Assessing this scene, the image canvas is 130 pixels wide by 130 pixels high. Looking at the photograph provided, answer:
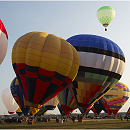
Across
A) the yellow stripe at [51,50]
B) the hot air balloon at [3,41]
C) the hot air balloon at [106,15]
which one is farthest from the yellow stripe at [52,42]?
the hot air balloon at [106,15]

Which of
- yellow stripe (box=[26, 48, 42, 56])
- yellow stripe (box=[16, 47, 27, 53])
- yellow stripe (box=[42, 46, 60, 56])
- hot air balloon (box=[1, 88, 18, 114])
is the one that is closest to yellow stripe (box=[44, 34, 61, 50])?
yellow stripe (box=[42, 46, 60, 56])

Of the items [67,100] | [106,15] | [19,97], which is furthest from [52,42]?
[106,15]

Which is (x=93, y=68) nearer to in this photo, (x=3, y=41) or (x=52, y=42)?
(x=52, y=42)

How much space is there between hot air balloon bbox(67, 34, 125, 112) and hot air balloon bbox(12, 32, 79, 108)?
4.44m

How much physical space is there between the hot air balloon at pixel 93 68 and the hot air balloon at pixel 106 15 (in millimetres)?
8248

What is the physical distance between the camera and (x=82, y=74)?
23984 millimetres

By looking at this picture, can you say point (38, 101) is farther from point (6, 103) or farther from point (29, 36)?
point (6, 103)

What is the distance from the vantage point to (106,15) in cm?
3266

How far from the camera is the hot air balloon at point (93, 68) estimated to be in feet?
78.5

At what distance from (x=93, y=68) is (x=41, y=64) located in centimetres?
742

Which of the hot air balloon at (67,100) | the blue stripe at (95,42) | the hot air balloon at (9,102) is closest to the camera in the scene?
the blue stripe at (95,42)

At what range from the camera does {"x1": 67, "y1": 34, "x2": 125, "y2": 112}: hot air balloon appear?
78.5 ft

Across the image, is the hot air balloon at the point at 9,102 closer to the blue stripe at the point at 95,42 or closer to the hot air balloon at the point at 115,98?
the hot air balloon at the point at 115,98

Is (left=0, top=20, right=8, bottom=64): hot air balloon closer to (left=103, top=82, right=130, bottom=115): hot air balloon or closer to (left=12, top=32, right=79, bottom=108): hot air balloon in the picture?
(left=12, top=32, right=79, bottom=108): hot air balloon
